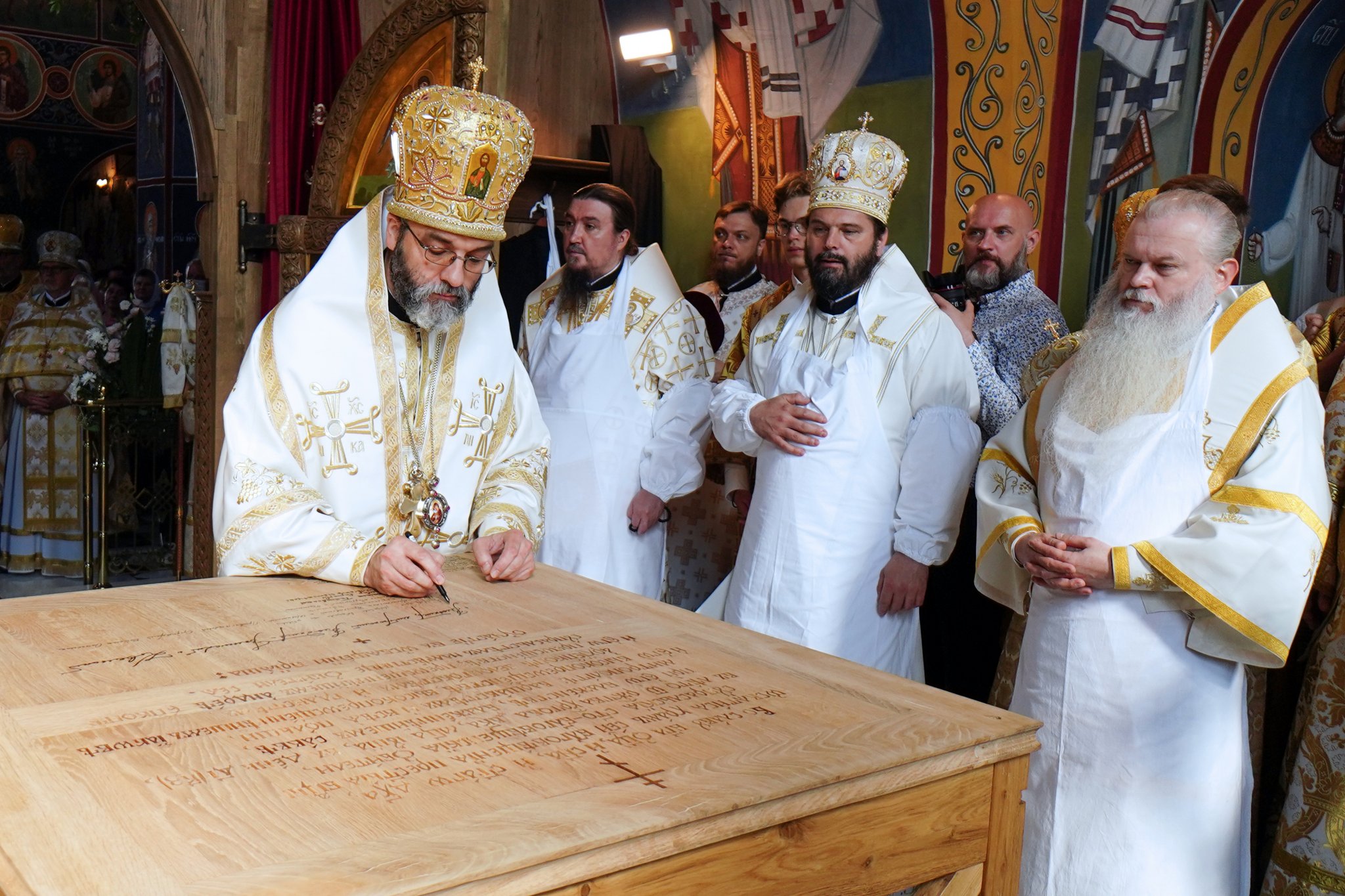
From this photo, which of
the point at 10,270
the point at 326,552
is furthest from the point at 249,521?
the point at 10,270

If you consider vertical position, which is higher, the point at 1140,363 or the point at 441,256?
the point at 441,256

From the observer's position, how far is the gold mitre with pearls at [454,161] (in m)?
2.81

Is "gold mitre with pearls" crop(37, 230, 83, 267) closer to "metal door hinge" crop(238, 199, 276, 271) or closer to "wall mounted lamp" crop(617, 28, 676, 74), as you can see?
"metal door hinge" crop(238, 199, 276, 271)

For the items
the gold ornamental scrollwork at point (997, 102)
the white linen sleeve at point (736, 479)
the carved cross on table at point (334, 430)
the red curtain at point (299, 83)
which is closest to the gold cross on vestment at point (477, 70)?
the red curtain at point (299, 83)

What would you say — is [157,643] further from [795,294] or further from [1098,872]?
[795,294]

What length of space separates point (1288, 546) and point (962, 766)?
1300 mm

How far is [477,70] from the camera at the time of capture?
4449mm

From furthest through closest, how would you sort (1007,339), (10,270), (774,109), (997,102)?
(10,270) < (774,109) < (997,102) < (1007,339)

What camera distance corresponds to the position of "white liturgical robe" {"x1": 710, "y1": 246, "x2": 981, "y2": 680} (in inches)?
136

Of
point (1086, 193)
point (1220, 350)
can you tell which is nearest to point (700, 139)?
→ point (1086, 193)

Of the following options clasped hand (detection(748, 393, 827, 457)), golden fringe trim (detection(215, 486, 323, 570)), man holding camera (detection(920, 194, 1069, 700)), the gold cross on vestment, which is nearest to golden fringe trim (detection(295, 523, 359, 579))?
golden fringe trim (detection(215, 486, 323, 570))

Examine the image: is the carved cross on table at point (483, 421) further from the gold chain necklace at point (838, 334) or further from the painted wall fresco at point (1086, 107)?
the painted wall fresco at point (1086, 107)

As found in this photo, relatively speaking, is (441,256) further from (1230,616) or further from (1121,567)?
(1230,616)

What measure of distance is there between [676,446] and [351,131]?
7.30ft
